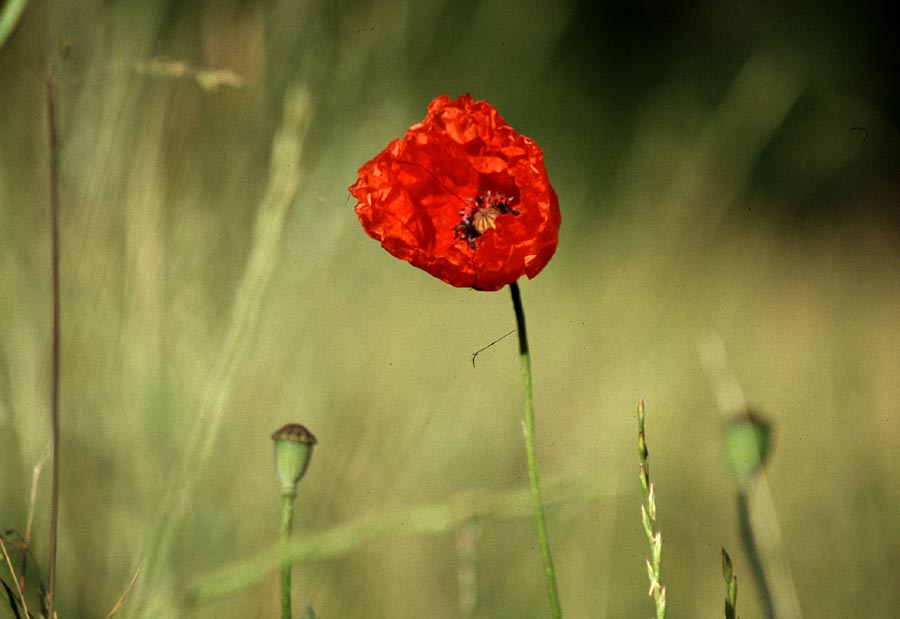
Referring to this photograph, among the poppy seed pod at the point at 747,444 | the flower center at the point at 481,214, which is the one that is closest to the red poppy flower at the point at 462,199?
the flower center at the point at 481,214

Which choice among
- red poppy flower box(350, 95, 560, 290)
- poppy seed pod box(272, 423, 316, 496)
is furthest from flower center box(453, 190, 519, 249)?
poppy seed pod box(272, 423, 316, 496)

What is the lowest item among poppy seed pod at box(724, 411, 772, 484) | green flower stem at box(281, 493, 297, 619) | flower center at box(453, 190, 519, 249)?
green flower stem at box(281, 493, 297, 619)

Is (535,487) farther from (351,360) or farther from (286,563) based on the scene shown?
(351,360)

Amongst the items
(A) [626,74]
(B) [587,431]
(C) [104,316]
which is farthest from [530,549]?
(A) [626,74]

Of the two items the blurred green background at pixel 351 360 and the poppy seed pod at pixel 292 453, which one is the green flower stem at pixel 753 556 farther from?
the poppy seed pod at pixel 292 453

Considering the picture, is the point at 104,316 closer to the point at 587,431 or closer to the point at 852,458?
the point at 587,431

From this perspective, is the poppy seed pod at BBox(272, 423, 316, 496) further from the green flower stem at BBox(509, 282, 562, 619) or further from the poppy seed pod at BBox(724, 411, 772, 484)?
the poppy seed pod at BBox(724, 411, 772, 484)
